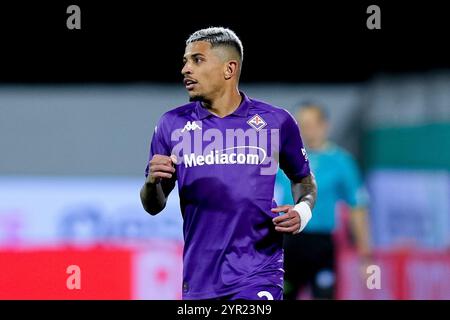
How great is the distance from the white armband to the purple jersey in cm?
13

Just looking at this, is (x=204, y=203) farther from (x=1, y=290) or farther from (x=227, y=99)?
(x=1, y=290)

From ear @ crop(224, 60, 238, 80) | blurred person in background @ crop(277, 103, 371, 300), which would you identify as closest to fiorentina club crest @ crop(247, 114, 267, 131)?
ear @ crop(224, 60, 238, 80)

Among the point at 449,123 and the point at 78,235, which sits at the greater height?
the point at 449,123

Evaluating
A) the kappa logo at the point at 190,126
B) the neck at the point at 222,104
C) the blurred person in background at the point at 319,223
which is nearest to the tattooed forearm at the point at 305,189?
the neck at the point at 222,104

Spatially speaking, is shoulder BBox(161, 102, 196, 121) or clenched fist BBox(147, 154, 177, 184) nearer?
clenched fist BBox(147, 154, 177, 184)

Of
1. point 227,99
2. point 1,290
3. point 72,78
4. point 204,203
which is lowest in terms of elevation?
point 1,290

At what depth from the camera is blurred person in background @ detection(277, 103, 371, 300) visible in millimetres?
8727

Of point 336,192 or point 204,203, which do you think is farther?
point 336,192

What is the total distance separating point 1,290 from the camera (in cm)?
954

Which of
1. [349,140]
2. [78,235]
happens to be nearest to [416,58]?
[349,140]

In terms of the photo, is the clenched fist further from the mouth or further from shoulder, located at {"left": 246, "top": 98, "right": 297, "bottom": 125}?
shoulder, located at {"left": 246, "top": 98, "right": 297, "bottom": 125}
